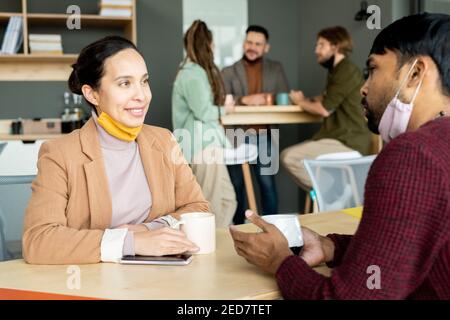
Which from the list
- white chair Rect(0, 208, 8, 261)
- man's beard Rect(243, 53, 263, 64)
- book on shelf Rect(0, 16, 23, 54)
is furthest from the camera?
man's beard Rect(243, 53, 263, 64)

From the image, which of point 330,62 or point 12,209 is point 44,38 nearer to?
point 330,62

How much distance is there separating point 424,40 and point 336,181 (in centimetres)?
130

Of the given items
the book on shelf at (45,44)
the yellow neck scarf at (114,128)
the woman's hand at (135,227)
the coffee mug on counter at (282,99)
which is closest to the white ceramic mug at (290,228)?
the woman's hand at (135,227)

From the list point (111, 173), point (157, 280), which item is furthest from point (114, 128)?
point (157, 280)

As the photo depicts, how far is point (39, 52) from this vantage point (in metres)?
4.67

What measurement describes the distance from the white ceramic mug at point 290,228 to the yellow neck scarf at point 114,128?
0.59 m

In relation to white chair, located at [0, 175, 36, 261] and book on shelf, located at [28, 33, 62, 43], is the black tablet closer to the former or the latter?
white chair, located at [0, 175, 36, 261]

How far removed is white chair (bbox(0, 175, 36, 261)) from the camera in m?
1.74

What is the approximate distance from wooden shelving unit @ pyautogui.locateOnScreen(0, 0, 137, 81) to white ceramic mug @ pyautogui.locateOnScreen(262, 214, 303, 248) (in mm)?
3641

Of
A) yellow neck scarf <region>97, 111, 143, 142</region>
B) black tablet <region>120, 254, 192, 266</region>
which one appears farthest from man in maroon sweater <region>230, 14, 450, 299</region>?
yellow neck scarf <region>97, 111, 143, 142</region>

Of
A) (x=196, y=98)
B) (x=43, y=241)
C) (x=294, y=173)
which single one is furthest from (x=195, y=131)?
(x=43, y=241)

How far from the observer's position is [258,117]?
411cm

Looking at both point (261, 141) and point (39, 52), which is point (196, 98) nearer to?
point (261, 141)

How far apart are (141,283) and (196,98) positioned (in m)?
2.35
